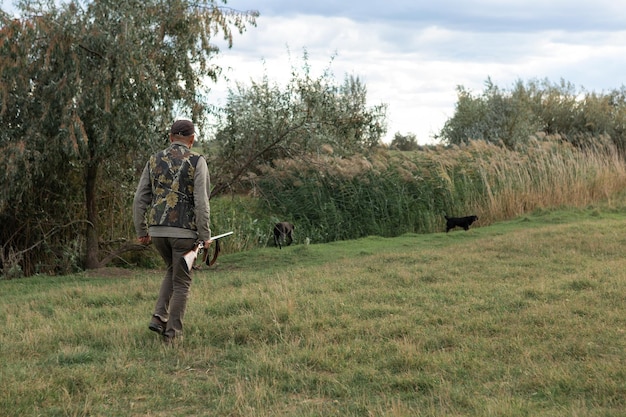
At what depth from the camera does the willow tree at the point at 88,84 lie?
38.0 ft

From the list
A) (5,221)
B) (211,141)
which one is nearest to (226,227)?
(211,141)

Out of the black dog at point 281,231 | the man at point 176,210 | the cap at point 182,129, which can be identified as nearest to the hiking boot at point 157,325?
the man at point 176,210

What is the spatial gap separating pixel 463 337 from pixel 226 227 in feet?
31.8

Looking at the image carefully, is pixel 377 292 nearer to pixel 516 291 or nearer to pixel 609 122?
pixel 516 291

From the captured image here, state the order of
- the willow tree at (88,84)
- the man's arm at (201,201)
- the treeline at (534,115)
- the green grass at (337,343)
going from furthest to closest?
the treeline at (534,115), the willow tree at (88,84), the man's arm at (201,201), the green grass at (337,343)

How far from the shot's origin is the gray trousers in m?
7.10

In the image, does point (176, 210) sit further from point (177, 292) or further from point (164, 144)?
point (164, 144)

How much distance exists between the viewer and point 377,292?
942cm

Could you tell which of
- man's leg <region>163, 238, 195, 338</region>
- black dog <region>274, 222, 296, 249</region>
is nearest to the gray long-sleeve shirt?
man's leg <region>163, 238, 195, 338</region>

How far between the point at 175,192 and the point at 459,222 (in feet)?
34.1

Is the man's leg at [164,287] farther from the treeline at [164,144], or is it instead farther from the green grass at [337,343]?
the treeline at [164,144]

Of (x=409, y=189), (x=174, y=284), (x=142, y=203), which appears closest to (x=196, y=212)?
(x=142, y=203)

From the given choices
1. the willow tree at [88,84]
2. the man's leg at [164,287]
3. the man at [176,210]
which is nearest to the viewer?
the man at [176,210]

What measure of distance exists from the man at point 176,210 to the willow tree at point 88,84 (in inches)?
180
